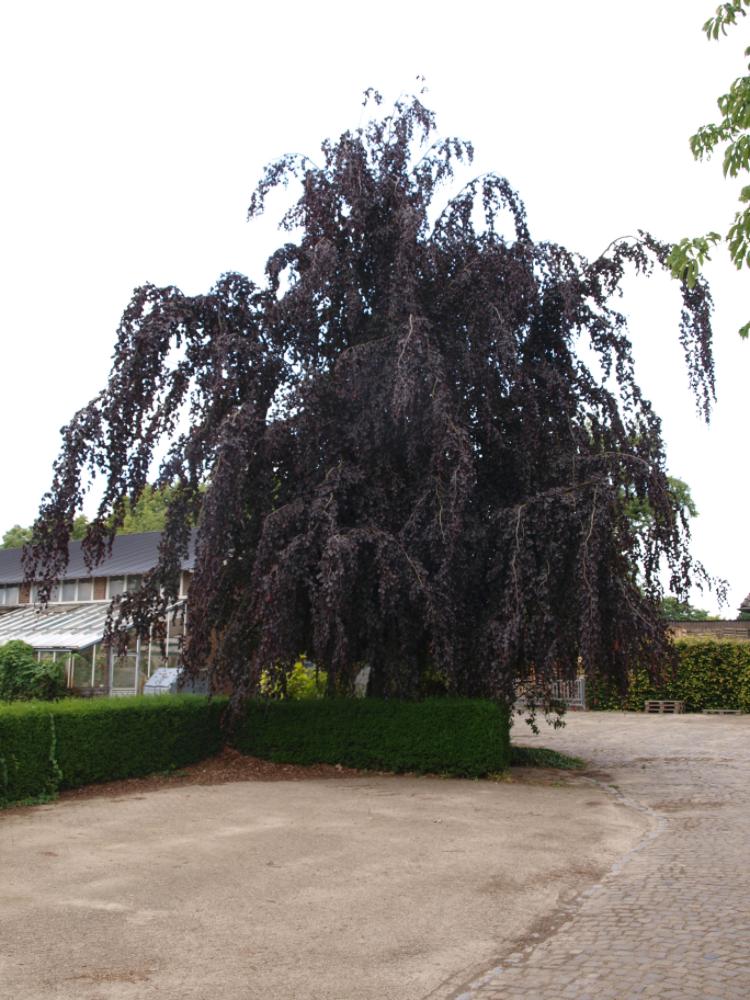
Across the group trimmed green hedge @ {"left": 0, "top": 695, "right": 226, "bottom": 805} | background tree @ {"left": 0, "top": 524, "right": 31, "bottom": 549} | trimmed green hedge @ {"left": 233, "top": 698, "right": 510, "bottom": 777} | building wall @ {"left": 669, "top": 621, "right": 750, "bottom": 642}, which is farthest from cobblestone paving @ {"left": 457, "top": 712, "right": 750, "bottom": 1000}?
background tree @ {"left": 0, "top": 524, "right": 31, "bottom": 549}

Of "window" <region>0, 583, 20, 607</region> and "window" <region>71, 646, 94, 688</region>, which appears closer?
"window" <region>71, 646, 94, 688</region>

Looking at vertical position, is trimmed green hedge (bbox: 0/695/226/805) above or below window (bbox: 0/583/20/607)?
below

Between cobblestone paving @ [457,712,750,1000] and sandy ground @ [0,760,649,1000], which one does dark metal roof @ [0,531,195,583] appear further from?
cobblestone paving @ [457,712,750,1000]

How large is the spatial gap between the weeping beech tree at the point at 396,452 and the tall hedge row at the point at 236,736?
1.71ft

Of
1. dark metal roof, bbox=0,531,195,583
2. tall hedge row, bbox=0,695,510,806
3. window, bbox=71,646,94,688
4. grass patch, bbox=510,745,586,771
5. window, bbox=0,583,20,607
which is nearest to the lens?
tall hedge row, bbox=0,695,510,806

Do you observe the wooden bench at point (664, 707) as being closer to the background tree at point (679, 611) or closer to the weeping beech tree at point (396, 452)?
the background tree at point (679, 611)

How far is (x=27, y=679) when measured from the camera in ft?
72.5

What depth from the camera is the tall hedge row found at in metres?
10.7

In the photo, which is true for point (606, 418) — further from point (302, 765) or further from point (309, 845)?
point (309, 845)

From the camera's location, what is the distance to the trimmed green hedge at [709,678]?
26.5 metres

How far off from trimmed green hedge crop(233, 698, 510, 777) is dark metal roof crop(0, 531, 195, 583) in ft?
49.8

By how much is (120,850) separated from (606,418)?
8990mm

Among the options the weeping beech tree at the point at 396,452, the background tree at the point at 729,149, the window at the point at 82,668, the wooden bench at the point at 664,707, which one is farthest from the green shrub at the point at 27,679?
the background tree at the point at 729,149

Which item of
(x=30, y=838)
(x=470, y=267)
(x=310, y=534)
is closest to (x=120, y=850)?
(x=30, y=838)
